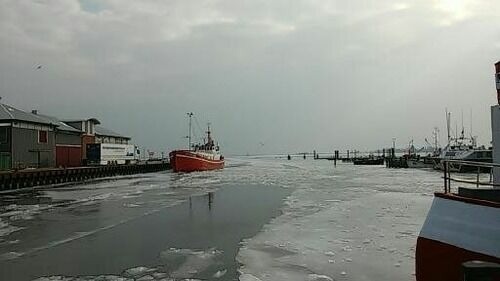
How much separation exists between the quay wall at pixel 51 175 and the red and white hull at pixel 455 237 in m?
30.9

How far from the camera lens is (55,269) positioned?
30.5ft

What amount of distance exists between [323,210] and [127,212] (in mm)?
7708

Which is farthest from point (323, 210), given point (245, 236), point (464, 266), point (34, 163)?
point (34, 163)

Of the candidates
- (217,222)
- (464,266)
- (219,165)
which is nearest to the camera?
(464,266)

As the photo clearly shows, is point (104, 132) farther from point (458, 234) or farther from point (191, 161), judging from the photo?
point (458, 234)

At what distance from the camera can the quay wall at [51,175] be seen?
32.9 metres

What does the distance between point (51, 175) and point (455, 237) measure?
125 ft

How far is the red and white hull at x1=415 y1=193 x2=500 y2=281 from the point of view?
20.7 ft

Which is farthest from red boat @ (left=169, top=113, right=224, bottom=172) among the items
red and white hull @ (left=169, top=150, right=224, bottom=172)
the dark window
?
the dark window

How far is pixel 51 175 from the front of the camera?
3941 centimetres

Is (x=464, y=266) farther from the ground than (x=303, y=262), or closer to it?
farther from the ground

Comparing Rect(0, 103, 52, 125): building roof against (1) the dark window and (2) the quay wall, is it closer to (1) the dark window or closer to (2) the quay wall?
(1) the dark window

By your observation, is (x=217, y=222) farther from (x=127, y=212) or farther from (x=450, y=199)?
(x=450, y=199)

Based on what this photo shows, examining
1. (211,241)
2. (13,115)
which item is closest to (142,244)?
(211,241)
